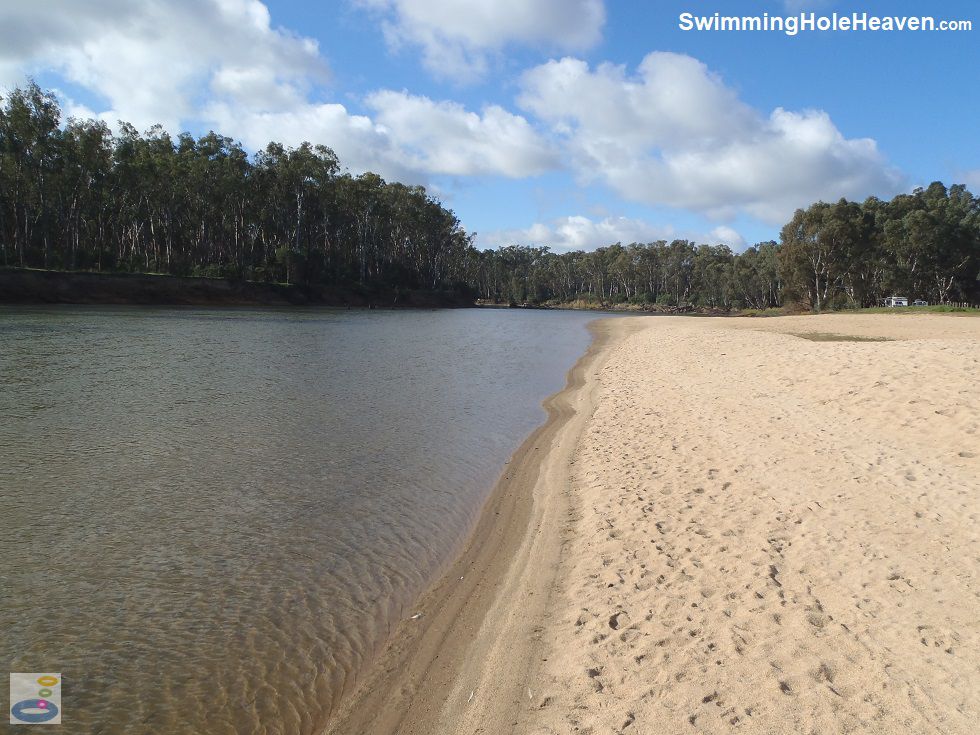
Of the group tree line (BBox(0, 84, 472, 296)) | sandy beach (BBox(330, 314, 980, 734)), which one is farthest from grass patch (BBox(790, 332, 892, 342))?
tree line (BBox(0, 84, 472, 296))

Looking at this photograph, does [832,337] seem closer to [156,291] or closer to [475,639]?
[475,639]

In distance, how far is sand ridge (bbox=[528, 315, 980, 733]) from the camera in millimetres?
3863

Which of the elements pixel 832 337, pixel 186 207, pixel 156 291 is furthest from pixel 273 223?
pixel 832 337

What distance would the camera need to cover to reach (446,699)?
4438mm

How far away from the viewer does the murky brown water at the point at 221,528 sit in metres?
4.69

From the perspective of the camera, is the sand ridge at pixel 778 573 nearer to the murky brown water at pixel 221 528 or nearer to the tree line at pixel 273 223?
the murky brown water at pixel 221 528

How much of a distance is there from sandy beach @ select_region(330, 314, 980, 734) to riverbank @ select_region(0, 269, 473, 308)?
6035 centimetres

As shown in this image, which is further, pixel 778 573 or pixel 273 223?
pixel 273 223

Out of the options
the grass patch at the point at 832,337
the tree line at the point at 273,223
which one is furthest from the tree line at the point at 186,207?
the grass patch at the point at 832,337

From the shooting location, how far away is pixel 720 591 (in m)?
5.32

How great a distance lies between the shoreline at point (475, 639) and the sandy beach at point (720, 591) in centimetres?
2

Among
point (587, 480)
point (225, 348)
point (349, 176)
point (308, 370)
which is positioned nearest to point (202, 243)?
point (349, 176)

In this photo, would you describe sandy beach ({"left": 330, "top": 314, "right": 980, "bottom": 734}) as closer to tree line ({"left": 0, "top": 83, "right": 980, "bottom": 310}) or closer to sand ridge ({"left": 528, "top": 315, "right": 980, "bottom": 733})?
sand ridge ({"left": 528, "top": 315, "right": 980, "bottom": 733})

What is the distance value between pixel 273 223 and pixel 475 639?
9592 centimetres
